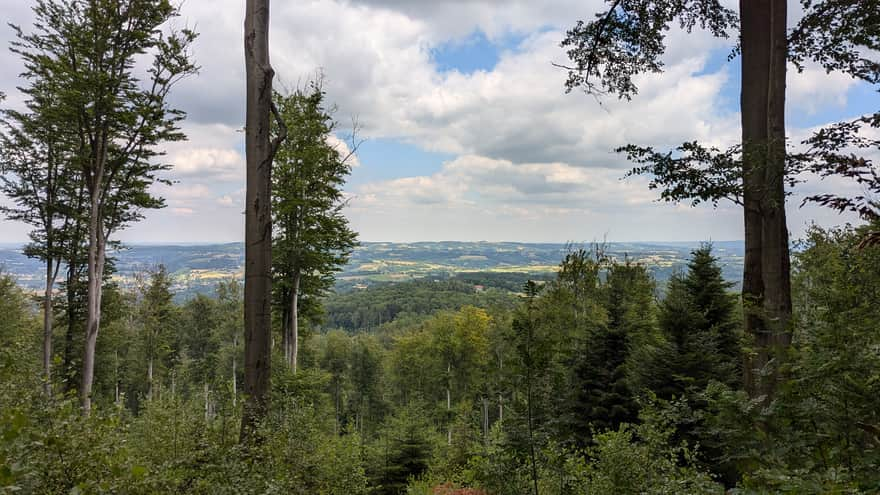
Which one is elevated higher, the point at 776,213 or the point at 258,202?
the point at 258,202

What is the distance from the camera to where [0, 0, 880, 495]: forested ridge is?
294cm

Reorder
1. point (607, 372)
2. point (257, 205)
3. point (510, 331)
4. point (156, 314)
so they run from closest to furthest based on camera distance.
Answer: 1. point (510, 331)
2. point (257, 205)
3. point (607, 372)
4. point (156, 314)

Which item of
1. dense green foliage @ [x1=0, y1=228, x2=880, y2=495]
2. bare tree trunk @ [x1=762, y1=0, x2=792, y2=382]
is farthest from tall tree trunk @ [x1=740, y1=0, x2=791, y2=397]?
Result: dense green foliage @ [x1=0, y1=228, x2=880, y2=495]

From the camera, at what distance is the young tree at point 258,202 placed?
480 centimetres

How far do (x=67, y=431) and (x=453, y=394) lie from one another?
36.9m

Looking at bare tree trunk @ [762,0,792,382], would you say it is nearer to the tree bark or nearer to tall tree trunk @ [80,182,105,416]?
the tree bark

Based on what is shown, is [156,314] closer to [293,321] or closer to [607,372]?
[293,321]

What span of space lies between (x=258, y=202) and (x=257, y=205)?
37mm

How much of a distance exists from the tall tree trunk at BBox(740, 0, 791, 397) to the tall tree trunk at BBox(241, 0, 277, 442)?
5312 mm

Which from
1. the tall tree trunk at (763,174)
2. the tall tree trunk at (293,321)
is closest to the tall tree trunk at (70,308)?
the tall tree trunk at (293,321)

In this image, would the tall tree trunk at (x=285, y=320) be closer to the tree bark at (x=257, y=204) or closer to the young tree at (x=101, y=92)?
the young tree at (x=101, y=92)

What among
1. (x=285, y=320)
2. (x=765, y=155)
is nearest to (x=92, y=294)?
(x=285, y=320)

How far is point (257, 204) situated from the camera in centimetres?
494

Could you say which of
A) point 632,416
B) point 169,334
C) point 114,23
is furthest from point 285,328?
point 169,334
